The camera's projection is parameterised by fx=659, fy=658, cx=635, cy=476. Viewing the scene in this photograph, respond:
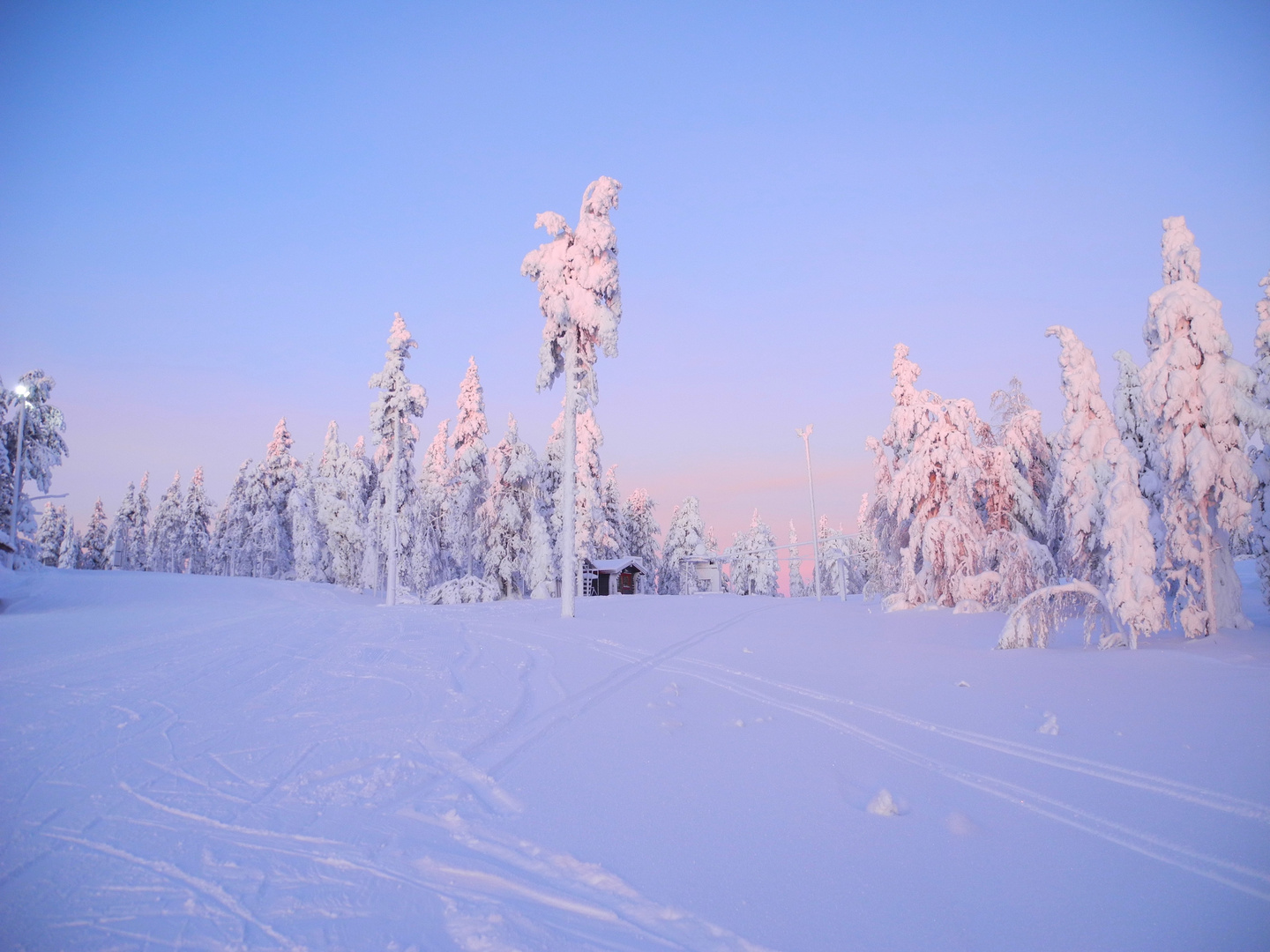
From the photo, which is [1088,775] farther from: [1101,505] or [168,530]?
[168,530]

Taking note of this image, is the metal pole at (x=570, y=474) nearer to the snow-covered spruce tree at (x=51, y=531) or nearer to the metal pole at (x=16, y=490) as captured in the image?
the metal pole at (x=16, y=490)

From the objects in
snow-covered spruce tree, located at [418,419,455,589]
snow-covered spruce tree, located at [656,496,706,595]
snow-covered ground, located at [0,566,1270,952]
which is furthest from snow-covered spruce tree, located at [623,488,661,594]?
snow-covered ground, located at [0,566,1270,952]

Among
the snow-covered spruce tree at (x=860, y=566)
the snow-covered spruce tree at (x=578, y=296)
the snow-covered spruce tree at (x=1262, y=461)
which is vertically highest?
the snow-covered spruce tree at (x=578, y=296)

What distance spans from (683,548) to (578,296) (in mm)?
42903

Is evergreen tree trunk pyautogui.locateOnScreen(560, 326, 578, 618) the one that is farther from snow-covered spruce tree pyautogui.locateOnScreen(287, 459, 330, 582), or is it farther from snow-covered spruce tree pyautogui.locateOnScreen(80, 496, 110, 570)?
snow-covered spruce tree pyautogui.locateOnScreen(80, 496, 110, 570)

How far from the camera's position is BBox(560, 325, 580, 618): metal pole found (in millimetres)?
19234

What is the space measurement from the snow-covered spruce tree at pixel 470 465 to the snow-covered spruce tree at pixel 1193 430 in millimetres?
31763

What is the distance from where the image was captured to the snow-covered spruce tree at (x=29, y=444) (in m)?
29.8

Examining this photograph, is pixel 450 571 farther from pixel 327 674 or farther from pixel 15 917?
pixel 15 917

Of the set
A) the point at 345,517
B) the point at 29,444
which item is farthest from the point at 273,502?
the point at 29,444

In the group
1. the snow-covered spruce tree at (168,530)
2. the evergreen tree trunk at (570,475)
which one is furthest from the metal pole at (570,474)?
the snow-covered spruce tree at (168,530)

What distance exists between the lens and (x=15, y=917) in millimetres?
3400

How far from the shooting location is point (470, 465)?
127ft

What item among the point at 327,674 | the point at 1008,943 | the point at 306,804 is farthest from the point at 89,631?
the point at 1008,943
